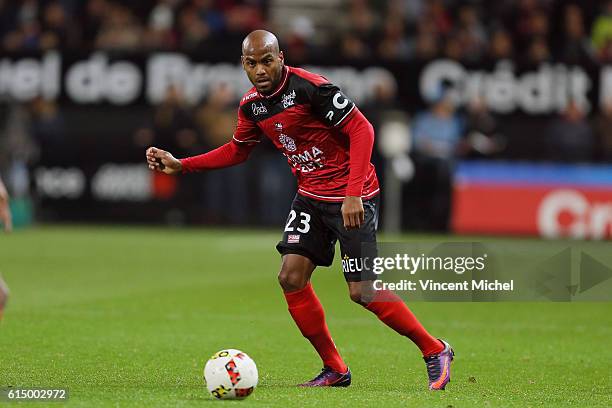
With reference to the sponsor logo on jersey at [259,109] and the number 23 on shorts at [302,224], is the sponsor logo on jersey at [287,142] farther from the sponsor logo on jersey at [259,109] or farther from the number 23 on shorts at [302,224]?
the number 23 on shorts at [302,224]

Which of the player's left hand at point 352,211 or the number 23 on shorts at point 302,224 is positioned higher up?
the player's left hand at point 352,211

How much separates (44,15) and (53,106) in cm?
254

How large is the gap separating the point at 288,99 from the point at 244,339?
281 cm

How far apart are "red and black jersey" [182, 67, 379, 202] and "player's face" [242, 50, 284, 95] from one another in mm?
89

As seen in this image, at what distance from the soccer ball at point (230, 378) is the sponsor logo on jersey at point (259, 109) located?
1.62 meters

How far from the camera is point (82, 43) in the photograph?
2267cm

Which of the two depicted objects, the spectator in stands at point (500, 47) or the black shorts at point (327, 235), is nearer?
the black shorts at point (327, 235)

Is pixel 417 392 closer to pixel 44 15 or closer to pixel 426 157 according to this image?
pixel 426 157

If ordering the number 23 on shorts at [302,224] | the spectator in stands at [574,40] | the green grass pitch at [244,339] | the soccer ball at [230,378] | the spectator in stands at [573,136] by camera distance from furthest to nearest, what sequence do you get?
the spectator in stands at [574,40] → the spectator in stands at [573,136] → the number 23 on shorts at [302,224] → the green grass pitch at [244,339] → the soccer ball at [230,378]

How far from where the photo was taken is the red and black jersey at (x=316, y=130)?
23.1 feet

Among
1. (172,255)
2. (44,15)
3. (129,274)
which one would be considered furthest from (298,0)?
(129,274)

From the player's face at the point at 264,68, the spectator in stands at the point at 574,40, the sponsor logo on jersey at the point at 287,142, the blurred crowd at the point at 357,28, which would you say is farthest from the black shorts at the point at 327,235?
the spectator in stands at the point at 574,40

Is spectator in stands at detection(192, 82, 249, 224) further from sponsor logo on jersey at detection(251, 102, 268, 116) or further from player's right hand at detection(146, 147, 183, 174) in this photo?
sponsor logo on jersey at detection(251, 102, 268, 116)

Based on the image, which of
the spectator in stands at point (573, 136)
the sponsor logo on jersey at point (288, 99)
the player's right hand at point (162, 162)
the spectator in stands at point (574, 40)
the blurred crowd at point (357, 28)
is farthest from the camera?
the blurred crowd at point (357, 28)
